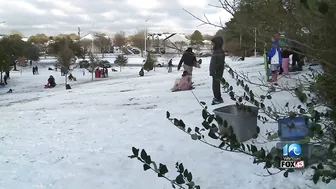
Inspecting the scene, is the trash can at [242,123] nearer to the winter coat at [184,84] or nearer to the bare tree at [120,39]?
the winter coat at [184,84]

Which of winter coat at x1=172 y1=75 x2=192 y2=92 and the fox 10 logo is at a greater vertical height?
the fox 10 logo

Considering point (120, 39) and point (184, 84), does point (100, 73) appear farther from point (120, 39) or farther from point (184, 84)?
point (120, 39)

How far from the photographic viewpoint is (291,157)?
2840 mm

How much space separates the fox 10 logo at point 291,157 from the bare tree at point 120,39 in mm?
127936

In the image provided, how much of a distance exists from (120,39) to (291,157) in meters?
130

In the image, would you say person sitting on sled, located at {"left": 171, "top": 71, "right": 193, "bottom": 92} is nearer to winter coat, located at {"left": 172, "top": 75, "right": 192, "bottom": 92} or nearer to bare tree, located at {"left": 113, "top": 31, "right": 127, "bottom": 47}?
winter coat, located at {"left": 172, "top": 75, "right": 192, "bottom": 92}

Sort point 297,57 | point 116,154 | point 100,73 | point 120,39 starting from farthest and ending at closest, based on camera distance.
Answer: point 120,39 < point 100,73 < point 116,154 < point 297,57

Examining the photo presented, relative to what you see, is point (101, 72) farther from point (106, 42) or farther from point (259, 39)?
point (106, 42)

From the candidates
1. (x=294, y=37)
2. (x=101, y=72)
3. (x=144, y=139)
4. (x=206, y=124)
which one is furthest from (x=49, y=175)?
(x=101, y=72)

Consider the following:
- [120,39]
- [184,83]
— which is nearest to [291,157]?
[184,83]

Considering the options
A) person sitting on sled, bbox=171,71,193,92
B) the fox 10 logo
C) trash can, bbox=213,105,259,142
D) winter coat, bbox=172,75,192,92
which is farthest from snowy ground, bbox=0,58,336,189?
winter coat, bbox=172,75,192,92

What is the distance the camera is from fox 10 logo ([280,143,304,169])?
2.70 meters

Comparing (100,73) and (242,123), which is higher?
(242,123)

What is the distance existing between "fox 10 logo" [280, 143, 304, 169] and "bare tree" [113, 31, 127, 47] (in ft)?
420
